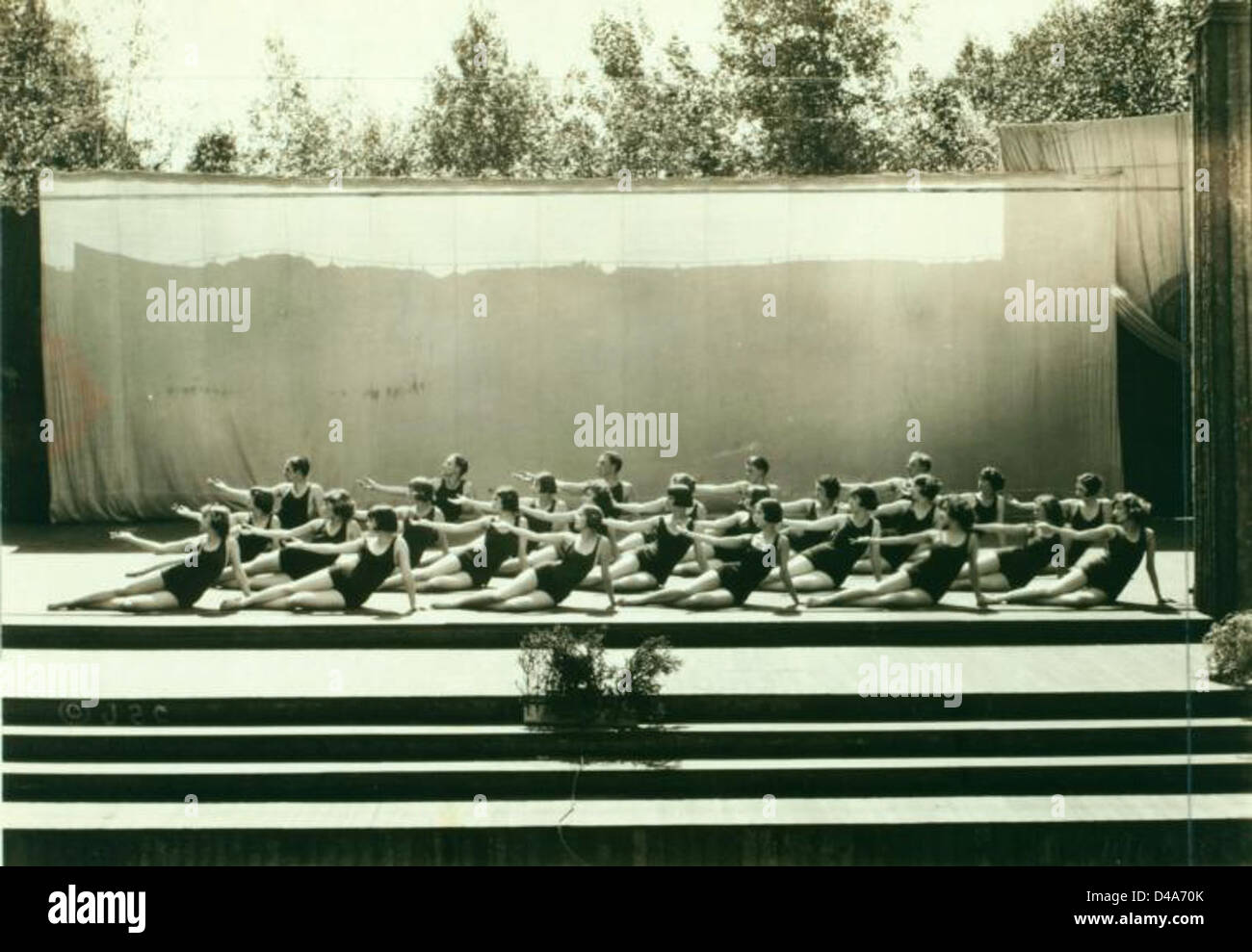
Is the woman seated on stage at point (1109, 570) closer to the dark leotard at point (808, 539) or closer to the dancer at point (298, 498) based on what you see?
the dark leotard at point (808, 539)

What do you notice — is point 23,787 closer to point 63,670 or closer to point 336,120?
point 63,670

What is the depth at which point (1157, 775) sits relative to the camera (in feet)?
28.7

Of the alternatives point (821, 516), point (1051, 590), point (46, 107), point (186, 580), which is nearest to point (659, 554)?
point (821, 516)

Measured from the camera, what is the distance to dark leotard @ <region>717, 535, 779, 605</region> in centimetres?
1066

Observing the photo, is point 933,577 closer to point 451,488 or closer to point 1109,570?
point 1109,570

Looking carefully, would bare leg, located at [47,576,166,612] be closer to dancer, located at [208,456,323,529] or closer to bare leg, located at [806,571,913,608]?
dancer, located at [208,456,323,529]

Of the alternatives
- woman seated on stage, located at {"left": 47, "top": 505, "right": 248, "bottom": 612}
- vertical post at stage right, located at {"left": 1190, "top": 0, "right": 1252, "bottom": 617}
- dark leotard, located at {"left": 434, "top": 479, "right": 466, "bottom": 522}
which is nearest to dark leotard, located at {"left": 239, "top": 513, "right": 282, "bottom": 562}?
woman seated on stage, located at {"left": 47, "top": 505, "right": 248, "bottom": 612}

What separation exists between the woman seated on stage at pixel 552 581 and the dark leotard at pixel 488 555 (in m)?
0.35

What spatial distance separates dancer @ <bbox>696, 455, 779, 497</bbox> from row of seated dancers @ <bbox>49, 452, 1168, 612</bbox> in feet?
0.22

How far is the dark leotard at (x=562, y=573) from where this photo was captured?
10.6 metres

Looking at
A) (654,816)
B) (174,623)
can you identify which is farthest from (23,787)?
(654,816)

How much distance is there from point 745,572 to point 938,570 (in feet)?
4.41

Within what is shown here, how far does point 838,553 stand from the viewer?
437 inches
